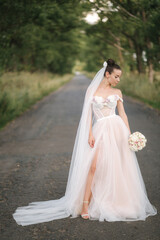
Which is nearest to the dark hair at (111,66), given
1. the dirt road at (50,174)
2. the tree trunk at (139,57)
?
the dirt road at (50,174)

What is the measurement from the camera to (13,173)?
18.2 ft

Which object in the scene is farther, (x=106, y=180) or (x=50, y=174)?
(x=50, y=174)

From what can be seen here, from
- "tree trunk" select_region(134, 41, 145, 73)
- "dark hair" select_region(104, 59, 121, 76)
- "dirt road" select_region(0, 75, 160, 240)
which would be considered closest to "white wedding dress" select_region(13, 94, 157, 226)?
"dirt road" select_region(0, 75, 160, 240)

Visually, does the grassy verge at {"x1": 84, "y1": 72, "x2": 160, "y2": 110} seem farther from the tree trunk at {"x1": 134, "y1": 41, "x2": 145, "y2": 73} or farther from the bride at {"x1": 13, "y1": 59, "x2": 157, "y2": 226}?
the bride at {"x1": 13, "y1": 59, "x2": 157, "y2": 226}

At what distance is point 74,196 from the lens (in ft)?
12.8

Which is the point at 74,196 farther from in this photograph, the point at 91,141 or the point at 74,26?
the point at 74,26

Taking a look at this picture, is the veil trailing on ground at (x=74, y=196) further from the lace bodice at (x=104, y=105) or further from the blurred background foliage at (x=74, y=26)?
the blurred background foliage at (x=74, y=26)

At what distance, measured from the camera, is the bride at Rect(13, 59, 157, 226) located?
12.4 ft

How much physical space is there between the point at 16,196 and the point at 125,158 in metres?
1.89

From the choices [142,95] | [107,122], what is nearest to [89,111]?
[107,122]

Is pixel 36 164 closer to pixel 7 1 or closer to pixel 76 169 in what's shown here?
pixel 76 169

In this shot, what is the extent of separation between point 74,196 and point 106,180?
1.67 ft

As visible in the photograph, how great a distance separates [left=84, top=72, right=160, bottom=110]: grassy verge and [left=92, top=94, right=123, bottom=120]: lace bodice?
10224 millimetres

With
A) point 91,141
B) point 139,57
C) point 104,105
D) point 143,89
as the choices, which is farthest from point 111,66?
point 139,57
